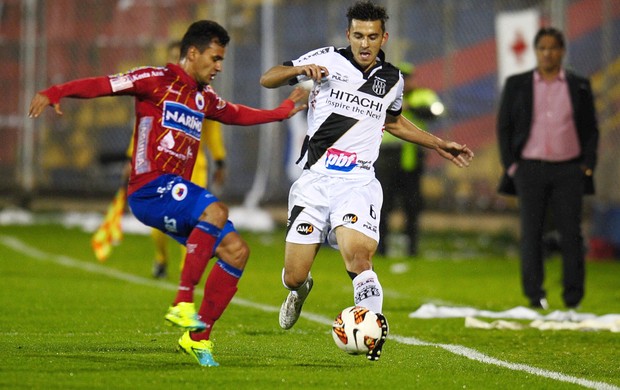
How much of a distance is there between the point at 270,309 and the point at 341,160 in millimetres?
3090

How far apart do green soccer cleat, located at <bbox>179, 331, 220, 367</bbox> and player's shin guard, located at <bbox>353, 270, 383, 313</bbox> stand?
0.91 metres

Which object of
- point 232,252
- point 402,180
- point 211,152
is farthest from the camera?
point 402,180

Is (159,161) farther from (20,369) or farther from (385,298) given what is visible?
(385,298)

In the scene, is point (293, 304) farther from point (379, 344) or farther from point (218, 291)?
point (379, 344)

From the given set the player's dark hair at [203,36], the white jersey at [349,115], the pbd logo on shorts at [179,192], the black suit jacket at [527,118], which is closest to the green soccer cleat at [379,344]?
the white jersey at [349,115]

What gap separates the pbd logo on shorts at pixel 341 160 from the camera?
7.97 metres

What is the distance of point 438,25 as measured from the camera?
21094 mm

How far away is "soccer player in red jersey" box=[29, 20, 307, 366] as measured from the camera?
712 cm

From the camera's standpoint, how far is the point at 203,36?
307 inches

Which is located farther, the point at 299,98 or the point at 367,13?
the point at 299,98

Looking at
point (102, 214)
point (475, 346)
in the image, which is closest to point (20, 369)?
point (475, 346)

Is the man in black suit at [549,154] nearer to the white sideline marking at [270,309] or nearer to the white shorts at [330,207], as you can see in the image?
the white sideline marking at [270,309]

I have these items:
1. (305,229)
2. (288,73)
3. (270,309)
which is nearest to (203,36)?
(288,73)

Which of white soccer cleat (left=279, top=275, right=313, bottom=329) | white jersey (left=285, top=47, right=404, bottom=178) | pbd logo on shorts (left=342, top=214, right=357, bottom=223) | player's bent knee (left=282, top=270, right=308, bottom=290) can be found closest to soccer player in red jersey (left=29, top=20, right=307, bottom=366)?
white jersey (left=285, top=47, right=404, bottom=178)
